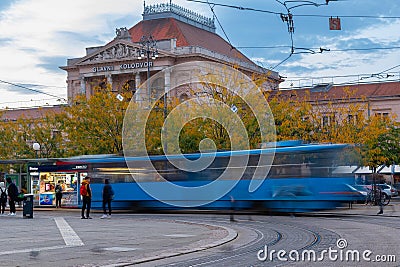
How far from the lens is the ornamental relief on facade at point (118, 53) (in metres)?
101

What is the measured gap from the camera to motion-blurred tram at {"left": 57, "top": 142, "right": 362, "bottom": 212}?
32625mm

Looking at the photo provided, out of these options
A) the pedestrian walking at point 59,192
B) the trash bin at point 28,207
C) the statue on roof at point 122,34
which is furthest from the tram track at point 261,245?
the statue on roof at point 122,34

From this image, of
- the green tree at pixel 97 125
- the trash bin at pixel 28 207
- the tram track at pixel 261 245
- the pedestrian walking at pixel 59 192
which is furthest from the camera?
the green tree at pixel 97 125

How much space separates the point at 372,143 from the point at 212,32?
67.1 metres

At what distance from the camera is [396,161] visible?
59938mm

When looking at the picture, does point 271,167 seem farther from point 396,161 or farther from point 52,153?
point 52,153

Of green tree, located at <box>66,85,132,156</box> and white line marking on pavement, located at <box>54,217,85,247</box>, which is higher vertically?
green tree, located at <box>66,85,132,156</box>

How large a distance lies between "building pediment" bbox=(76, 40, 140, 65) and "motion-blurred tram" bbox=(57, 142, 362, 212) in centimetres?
6123

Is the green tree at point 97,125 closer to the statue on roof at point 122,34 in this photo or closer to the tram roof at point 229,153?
the tram roof at point 229,153

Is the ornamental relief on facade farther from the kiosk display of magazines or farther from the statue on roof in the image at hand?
the kiosk display of magazines

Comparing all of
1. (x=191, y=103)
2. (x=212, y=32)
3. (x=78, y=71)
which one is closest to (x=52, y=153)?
(x=191, y=103)

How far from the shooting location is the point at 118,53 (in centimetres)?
10262

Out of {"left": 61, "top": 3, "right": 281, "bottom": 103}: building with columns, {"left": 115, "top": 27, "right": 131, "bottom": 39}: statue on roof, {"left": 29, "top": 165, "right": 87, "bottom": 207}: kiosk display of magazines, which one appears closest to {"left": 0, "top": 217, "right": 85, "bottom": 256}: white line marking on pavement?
{"left": 29, "top": 165, "right": 87, "bottom": 207}: kiosk display of magazines

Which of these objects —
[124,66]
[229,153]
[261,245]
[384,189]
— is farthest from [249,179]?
[124,66]
